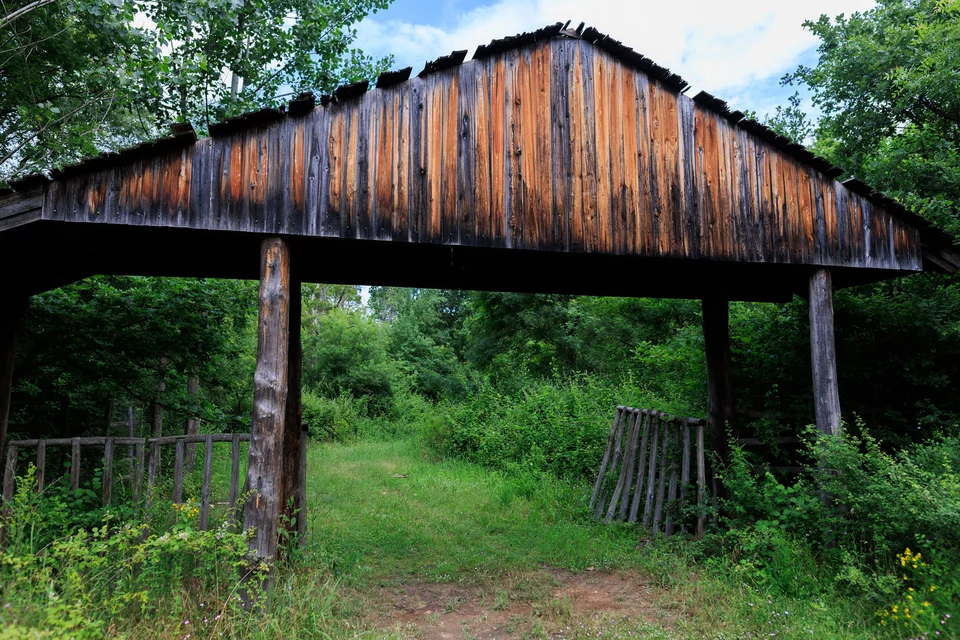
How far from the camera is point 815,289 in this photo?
714 centimetres

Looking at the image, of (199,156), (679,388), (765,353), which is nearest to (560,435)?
(679,388)

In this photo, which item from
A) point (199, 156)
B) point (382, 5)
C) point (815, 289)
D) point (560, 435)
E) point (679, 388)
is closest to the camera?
point (199, 156)

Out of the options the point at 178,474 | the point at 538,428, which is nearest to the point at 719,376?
the point at 538,428

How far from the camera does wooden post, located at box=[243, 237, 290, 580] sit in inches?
203

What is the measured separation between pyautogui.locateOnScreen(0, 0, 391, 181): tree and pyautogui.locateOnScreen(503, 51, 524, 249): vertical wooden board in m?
5.15

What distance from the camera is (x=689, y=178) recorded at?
267 inches

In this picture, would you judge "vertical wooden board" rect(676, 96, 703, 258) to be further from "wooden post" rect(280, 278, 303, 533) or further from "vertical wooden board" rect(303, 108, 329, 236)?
"wooden post" rect(280, 278, 303, 533)

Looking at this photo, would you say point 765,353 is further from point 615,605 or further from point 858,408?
point 615,605

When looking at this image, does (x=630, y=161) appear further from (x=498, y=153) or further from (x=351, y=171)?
(x=351, y=171)

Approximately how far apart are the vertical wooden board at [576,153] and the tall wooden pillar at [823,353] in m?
3.08

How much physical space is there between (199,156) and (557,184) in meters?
3.55

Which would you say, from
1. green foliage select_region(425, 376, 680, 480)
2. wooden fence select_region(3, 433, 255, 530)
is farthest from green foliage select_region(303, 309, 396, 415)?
wooden fence select_region(3, 433, 255, 530)

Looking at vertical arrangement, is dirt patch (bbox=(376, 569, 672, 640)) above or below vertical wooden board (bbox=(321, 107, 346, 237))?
below

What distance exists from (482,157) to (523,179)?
50 cm
